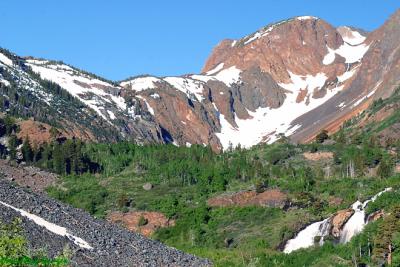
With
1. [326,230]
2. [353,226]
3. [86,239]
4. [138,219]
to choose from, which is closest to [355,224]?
[353,226]

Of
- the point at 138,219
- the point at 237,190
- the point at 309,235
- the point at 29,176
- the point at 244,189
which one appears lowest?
the point at 309,235

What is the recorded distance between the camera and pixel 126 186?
564 feet

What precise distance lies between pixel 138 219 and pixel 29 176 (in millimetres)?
33769

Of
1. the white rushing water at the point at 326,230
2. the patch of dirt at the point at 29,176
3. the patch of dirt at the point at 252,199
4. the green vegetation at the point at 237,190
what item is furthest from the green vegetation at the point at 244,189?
the patch of dirt at the point at 29,176

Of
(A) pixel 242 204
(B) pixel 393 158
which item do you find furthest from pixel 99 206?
(B) pixel 393 158

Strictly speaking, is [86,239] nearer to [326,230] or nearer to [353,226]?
[353,226]

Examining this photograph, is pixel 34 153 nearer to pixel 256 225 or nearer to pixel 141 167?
pixel 141 167

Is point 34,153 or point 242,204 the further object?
point 34,153

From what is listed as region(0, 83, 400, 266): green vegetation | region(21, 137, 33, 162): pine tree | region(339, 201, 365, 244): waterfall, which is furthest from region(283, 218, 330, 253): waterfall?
region(21, 137, 33, 162): pine tree

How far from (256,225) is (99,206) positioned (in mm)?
36652

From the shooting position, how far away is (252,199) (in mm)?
147250

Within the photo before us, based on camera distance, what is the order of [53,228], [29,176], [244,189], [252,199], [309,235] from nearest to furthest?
[53,228]
[309,235]
[252,199]
[244,189]
[29,176]

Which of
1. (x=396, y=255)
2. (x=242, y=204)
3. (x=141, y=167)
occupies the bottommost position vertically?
(x=396, y=255)

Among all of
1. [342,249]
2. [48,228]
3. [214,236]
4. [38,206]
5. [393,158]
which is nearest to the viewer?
[48,228]
